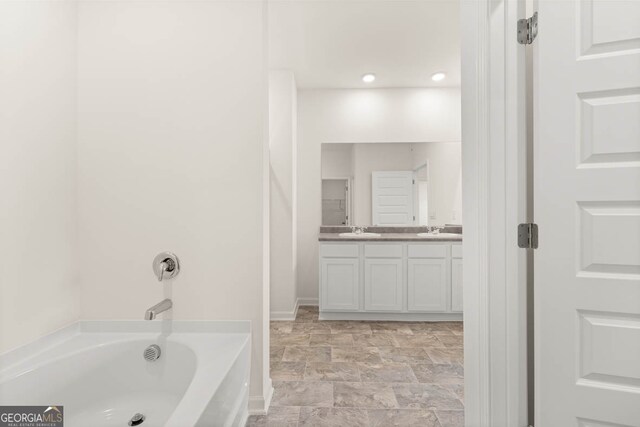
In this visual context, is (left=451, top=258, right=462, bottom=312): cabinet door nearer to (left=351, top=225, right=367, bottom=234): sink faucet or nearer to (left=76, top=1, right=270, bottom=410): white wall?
(left=351, top=225, right=367, bottom=234): sink faucet

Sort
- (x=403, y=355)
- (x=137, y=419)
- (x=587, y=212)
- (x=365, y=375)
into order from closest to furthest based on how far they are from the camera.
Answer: (x=587, y=212) → (x=137, y=419) → (x=365, y=375) → (x=403, y=355)

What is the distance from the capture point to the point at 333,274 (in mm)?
3570

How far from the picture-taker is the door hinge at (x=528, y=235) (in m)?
1.24

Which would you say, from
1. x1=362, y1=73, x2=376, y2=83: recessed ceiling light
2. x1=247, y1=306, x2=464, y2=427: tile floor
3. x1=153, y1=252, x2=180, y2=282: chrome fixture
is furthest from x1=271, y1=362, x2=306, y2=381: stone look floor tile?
x1=362, y1=73, x2=376, y2=83: recessed ceiling light

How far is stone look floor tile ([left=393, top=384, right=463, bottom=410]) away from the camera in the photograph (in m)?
1.94

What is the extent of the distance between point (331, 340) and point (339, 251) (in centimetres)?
96

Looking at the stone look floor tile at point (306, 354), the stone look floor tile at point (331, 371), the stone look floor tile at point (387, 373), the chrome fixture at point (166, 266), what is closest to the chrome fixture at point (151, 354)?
the chrome fixture at point (166, 266)

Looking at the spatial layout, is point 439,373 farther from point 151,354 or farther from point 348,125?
point 348,125

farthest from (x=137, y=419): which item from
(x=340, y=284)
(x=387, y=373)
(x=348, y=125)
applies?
(x=348, y=125)

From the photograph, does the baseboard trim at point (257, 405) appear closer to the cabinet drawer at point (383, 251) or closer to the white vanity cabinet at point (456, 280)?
the cabinet drawer at point (383, 251)

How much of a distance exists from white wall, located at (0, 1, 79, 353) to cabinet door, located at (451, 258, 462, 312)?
10.9 feet

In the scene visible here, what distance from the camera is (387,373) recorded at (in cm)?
235

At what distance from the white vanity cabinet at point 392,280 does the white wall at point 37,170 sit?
2.38 m

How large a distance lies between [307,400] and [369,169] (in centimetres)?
284
